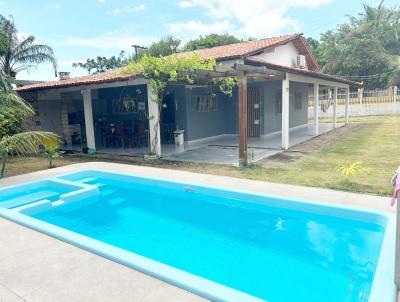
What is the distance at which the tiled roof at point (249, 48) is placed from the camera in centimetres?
1164

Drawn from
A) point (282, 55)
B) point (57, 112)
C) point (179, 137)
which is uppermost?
point (282, 55)

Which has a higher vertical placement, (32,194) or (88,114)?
(88,114)

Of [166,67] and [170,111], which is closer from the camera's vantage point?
[166,67]

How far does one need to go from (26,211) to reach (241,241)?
4.21 meters

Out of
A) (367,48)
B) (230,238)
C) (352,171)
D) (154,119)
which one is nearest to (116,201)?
(230,238)

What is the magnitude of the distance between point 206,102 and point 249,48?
3.76 metres

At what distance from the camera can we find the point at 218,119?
1680 cm

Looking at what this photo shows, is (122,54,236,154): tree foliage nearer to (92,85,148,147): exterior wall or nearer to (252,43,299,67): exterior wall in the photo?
(92,85,148,147): exterior wall

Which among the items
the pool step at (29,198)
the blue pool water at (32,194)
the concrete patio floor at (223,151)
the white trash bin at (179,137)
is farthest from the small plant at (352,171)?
the white trash bin at (179,137)

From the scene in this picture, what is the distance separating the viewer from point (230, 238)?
219 inches

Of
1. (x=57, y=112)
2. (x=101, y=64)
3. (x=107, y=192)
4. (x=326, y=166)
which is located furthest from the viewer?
(x=101, y=64)

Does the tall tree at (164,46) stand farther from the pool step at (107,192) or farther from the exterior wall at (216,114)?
the pool step at (107,192)

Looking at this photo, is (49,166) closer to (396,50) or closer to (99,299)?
(99,299)

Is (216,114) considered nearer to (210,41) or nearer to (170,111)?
(170,111)
